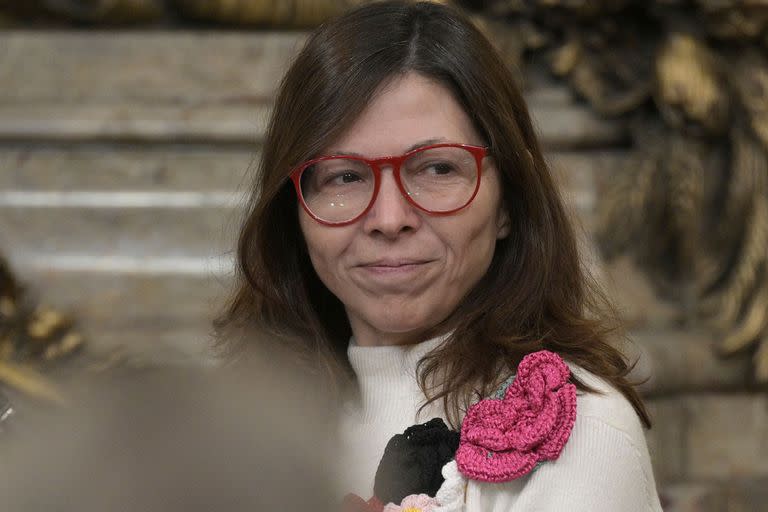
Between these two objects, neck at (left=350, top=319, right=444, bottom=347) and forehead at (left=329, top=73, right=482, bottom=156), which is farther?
neck at (left=350, top=319, right=444, bottom=347)

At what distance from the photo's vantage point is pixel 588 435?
3.44 feet

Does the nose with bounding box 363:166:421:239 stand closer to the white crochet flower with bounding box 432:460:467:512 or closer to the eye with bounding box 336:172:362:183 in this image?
the eye with bounding box 336:172:362:183

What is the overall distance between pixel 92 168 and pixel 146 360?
6.87ft

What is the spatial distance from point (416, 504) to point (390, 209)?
28 centimetres

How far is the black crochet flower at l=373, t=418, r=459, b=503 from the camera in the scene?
109 cm

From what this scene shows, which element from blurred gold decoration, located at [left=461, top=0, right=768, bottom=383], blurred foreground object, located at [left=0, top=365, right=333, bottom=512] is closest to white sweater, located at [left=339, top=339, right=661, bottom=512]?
blurred foreground object, located at [left=0, top=365, right=333, bottom=512]

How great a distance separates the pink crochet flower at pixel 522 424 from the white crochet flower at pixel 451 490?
14 mm

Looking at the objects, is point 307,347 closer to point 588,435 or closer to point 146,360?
point 588,435

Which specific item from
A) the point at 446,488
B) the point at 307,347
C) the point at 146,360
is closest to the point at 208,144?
the point at 307,347

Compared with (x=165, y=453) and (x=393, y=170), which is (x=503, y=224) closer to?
(x=393, y=170)

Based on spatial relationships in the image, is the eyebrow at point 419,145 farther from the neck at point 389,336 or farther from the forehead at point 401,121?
the neck at point 389,336

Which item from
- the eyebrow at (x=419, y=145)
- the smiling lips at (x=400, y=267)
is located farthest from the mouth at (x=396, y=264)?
the eyebrow at (x=419, y=145)

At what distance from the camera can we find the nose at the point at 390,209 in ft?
3.74

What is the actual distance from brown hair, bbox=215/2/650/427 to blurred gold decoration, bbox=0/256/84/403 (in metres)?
0.19
